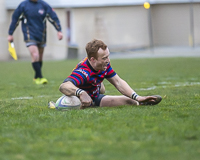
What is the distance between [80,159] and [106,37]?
2938 cm

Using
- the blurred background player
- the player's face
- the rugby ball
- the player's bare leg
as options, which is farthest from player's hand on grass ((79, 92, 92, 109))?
the blurred background player

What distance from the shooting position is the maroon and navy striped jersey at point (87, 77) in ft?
15.6

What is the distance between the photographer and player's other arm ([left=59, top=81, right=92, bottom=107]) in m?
4.55

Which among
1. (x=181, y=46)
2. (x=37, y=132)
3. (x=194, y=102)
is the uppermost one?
(x=37, y=132)

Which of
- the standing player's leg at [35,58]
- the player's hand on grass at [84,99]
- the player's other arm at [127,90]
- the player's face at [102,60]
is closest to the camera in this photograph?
the player's hand on grass at [84,99]

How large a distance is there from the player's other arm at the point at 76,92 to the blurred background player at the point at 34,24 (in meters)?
4.67

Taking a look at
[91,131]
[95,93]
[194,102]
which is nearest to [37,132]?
[91,131]

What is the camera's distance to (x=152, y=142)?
3006 millimetres

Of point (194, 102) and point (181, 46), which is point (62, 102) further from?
point (181, 46)

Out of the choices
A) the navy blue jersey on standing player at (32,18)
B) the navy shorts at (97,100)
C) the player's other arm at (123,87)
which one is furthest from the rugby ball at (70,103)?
the navy blue jersey on standing player at (32,18)

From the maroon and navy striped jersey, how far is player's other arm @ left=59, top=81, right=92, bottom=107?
0.26 ft

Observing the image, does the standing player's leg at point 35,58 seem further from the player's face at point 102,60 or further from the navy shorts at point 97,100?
the player's face at point 102,60

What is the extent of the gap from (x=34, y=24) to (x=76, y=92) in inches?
207

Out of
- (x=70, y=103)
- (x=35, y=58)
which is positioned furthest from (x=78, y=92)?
(x=35, y=58)
